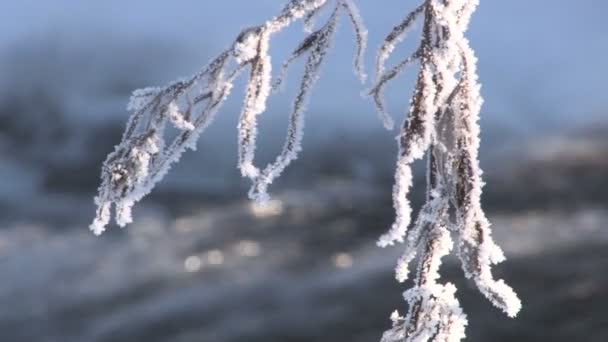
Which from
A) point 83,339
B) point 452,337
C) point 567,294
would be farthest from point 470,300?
point 452,337

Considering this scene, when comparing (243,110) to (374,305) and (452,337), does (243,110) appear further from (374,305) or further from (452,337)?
(374,305)

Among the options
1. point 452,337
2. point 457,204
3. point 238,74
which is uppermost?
point 238,74

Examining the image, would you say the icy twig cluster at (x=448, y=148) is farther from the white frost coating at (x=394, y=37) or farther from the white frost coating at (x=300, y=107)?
the white frost coating at (x=300, y=107)

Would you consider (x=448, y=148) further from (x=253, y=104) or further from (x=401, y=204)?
(x=253, y=104)

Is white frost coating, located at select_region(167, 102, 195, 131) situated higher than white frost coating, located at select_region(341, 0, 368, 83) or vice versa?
white frost coating, located at select_region(341, 0, 368, 83)

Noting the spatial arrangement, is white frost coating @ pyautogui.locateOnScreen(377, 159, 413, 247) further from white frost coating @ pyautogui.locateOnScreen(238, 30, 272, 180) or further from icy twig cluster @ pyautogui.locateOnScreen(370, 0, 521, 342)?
white frost coating @ pyautogui.locateOnScreen(238, 30, 272, 180)

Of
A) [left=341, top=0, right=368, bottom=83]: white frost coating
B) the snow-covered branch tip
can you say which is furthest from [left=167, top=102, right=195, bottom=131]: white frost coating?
[left=341, top=0, right=368, bottom=83]: white frost coating

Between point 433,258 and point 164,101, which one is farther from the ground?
point 164,101

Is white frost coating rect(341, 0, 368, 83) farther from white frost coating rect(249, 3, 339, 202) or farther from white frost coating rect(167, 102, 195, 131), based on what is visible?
white frost coating rect(167, 102, 195, 131)
